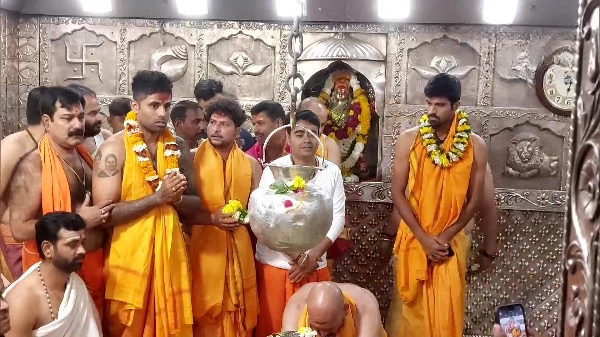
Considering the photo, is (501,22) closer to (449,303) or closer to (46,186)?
(449,303)

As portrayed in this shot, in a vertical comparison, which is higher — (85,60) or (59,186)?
(85,60)

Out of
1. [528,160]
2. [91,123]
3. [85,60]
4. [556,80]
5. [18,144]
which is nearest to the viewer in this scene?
[18,144]

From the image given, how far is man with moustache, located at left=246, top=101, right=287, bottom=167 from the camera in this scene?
12.8ft

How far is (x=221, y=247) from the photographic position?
3203 millimetres

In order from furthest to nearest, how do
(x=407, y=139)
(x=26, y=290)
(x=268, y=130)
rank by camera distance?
(x=268, y=130)
(x=407, y=139)
(x=26, y=290)

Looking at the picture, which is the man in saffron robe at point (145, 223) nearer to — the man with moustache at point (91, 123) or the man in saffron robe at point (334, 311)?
the man in saffron robe at point (334, 311)

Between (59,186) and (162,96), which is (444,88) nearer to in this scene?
(162,96)

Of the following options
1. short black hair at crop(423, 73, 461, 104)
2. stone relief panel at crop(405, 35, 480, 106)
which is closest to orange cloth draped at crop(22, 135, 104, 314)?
short black hair at crop(423, 73, 461, 104)

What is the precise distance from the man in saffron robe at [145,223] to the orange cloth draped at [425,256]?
1220 millimetres

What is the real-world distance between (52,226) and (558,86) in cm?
371

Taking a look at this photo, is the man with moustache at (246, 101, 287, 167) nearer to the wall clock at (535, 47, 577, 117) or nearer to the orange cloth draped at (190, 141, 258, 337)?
the orange cloth draped at (190, 141, 258, 337)

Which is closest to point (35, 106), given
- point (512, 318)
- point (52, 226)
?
point (52, 226)

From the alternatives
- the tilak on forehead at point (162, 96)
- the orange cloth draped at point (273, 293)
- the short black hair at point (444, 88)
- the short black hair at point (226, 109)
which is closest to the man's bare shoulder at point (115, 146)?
the tilak on forehead at point (162, 96)

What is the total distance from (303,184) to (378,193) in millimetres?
3011
